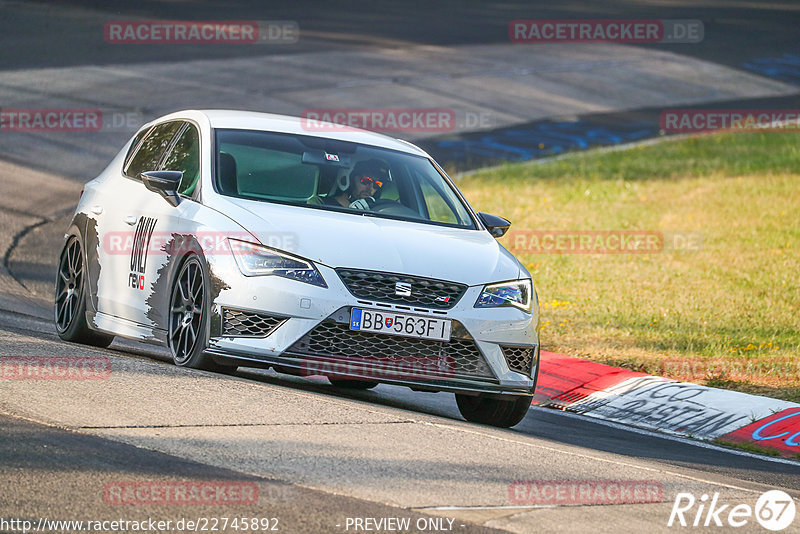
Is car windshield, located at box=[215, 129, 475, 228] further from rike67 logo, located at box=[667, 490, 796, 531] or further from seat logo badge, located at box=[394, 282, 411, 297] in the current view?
rike67 logo, located at box=[667, 490, 796, 531]

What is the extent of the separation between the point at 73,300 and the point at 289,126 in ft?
6.83

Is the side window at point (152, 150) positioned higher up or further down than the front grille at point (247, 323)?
higher up

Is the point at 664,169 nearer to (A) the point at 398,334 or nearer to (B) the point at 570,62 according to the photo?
(B) the point at 570,62

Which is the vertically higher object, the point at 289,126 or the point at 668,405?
the point at 289,126

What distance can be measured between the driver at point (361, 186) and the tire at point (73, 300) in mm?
2087

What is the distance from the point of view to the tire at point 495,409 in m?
8.35

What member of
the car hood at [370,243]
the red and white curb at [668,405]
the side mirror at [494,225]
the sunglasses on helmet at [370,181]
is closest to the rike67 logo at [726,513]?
the car hood at [370,243]

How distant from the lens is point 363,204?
28.8 feet

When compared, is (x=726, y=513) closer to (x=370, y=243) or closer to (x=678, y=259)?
(x=370, y=243)

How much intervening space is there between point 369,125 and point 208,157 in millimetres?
16267

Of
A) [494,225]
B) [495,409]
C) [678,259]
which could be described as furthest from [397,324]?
[678,259]

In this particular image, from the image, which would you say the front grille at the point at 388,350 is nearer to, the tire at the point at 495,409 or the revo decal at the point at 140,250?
the tire at the point at 495,409

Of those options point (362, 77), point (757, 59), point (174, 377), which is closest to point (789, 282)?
point (174, 377)

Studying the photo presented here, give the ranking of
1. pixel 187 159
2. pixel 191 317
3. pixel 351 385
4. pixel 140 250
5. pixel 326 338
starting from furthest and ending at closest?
pixel 351 385
pixel 187 159
pixel 140 250
pixel 191 317
pixel 326 338
